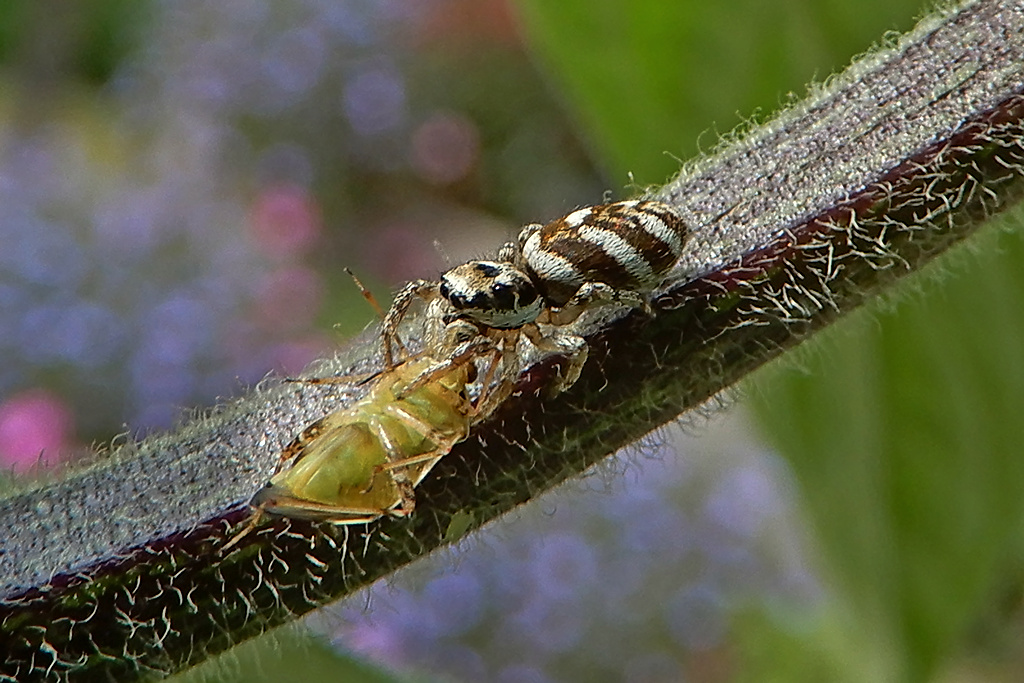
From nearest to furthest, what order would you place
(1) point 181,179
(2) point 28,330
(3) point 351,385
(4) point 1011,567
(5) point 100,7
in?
(3) point 351,385 < (4) point 1011,567 < (2) point 28,330 < (1) point 181,179 < (5) point 100,7

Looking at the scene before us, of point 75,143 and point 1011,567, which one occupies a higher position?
point 75,143

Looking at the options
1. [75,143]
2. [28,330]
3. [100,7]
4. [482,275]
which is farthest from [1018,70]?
[100,7]

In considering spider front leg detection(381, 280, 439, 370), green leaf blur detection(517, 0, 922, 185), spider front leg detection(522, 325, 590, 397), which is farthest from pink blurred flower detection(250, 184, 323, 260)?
spider front leg detection(522, 325, 590, 397)

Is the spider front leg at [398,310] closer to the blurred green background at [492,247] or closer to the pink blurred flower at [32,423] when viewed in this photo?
the blurred green background at [492,247]

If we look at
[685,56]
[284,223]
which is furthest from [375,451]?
[284,223]

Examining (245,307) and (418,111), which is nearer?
(245,307)

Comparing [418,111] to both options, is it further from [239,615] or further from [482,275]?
[239,615]
